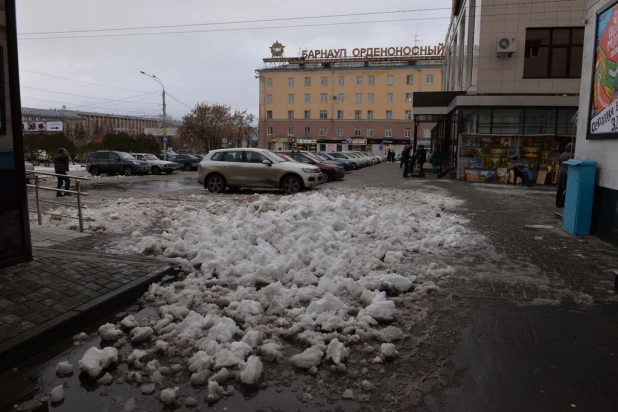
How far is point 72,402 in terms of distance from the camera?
317 cm

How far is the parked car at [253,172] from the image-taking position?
54.3 ft

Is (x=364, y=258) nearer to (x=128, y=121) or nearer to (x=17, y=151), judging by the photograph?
(x=17, y=151)

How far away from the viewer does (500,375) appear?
→ 11.7 feet

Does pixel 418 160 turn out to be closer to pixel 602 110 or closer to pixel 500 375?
pixel 602 110

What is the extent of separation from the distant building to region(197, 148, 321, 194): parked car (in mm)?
56258

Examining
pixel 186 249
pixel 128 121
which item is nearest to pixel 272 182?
pixel 186 249

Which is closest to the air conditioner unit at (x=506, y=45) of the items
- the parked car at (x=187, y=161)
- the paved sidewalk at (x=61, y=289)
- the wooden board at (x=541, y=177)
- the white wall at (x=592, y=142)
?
the wooden board at (x=541, y=177)

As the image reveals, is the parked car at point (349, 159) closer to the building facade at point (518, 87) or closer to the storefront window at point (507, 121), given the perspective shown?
the building facade at point (518, 87)

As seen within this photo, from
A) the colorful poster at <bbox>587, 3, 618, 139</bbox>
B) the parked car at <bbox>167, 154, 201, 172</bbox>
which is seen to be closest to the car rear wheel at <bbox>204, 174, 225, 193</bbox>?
the colorful poster at <bbox>587, 3, 618, 139</bbox>

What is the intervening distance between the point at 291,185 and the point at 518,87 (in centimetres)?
1466

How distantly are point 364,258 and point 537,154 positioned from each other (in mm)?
18355

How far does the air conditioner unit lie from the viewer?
23.0 meters

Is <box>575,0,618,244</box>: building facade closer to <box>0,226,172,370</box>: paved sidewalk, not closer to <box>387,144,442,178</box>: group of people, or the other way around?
<box>0,226,172,370</box>: paved sidewalk

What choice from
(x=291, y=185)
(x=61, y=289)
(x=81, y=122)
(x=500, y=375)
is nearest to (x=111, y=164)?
(x=291, y=185)
